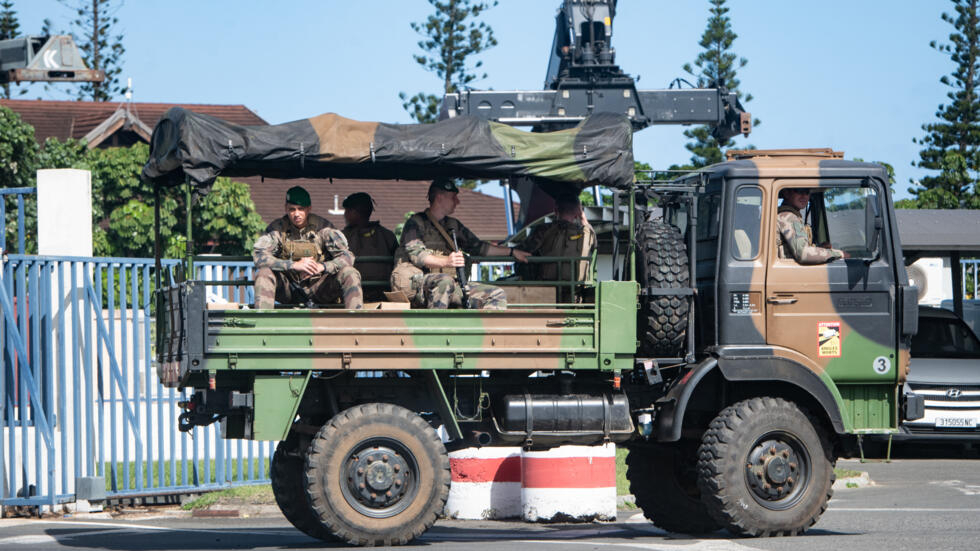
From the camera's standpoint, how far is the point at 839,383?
10664 mm

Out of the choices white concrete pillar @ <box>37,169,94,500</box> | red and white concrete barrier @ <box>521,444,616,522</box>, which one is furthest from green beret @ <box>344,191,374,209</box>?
white concrete pillar @ <box>37,169,94,500</box>

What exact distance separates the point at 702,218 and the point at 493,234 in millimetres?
31089

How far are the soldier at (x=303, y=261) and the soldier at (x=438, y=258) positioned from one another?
409 millimetres

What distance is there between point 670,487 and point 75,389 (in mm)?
5787

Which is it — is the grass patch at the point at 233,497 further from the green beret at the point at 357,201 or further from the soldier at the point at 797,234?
the soldier at the point at 797,234

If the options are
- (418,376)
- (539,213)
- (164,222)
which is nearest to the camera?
(418,376)

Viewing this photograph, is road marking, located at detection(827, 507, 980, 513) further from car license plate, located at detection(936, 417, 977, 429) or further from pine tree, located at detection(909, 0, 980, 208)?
pine tree, located at detection(909, 0, 980, 208)

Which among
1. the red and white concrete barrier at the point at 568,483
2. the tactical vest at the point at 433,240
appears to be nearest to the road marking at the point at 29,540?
the tactical vest at the point at 433,240

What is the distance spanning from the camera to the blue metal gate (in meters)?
12.9

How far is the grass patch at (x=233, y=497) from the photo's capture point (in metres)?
13.5

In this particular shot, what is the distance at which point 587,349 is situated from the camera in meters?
10.2

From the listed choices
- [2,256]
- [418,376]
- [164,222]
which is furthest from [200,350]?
[164,222]

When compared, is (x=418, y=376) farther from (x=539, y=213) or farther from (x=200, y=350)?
(x=539, y=213)

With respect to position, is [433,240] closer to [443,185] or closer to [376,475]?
[443,185]
